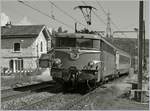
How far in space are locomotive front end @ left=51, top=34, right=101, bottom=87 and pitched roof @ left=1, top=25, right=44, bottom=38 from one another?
2357 cm

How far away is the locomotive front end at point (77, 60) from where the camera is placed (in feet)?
48.2

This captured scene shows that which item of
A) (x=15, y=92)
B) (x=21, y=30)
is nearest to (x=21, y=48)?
(x=21, y=30)

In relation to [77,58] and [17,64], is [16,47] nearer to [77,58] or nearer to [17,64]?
[17,64]

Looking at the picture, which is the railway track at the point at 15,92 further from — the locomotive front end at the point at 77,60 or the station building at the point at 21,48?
the station building at the point at 21,48

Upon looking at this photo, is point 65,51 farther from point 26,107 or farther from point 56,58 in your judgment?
point 26,107

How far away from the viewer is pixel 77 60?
48.7 feet

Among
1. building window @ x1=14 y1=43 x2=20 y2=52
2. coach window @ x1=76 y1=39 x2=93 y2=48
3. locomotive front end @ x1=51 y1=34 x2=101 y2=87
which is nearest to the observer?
locomotive front end @ x1=51 y1=34 x2=101 y2=87

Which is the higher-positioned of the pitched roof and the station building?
the pitched roof

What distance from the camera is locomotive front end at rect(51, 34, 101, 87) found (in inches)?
578

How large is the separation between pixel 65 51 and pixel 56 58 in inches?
19.8

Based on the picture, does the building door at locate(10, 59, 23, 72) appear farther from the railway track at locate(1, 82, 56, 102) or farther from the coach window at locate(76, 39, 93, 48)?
the coach window at locate(76, 39, 93, 48)

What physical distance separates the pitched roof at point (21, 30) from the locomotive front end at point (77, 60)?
23567 millimetres

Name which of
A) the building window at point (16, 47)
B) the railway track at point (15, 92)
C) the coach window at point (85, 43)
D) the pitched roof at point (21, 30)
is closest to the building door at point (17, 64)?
the building window at point (16, 47)

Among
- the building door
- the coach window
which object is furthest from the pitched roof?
the coach window
